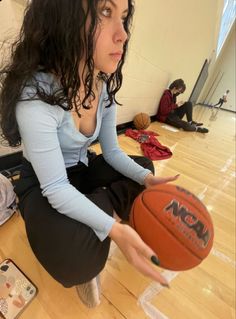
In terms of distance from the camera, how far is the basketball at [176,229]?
21.0 inches

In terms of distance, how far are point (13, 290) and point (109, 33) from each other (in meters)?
0.91

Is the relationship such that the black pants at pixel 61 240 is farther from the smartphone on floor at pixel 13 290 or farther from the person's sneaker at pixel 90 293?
the smartphone on floor at pixel 13 290

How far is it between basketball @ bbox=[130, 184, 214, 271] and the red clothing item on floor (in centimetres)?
123

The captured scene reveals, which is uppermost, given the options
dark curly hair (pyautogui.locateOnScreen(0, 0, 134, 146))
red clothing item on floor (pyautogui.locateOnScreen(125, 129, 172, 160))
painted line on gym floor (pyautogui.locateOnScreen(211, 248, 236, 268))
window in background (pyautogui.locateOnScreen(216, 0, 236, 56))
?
window in background (pyautogui.locateOnScreen(216, 0, 236, 56))

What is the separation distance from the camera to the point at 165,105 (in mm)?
2893

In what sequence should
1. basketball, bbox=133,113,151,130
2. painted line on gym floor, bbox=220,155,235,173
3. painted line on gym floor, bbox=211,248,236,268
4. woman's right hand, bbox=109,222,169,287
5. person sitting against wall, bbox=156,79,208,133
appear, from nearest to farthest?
1. woman's right hand, bbox=109,222,169,287
2. painted line on gym floor, bbox=211,248,236,268
3. painted line on gym floor, bbox=220,155,235,173
4. basketball, bbox=133,113,151,130
5. person sitting against wall, bbox=156,79,208,133

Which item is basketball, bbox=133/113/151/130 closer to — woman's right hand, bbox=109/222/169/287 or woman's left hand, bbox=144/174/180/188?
woman's left hand, bbox=144/174/180/188

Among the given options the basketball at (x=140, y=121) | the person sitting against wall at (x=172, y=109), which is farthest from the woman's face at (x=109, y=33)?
the person sitting against wall at (x=172, y=109)

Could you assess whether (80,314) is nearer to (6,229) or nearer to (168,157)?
(6,229)

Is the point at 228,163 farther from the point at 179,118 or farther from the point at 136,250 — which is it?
the point at 136,250

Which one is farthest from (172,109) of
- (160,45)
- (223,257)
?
(223,257)

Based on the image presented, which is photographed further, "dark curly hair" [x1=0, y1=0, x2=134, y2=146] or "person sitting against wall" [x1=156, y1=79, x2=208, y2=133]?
"person sitting against wall" [x1=156, y1=79, x2=208, y2=133]

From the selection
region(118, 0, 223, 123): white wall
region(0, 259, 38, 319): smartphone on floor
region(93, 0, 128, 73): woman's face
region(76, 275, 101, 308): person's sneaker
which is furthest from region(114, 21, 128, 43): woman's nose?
region(118, 0, 223, 123): white wall

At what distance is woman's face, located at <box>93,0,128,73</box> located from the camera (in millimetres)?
502
